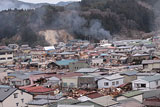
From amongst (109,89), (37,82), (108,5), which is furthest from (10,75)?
(108,5)

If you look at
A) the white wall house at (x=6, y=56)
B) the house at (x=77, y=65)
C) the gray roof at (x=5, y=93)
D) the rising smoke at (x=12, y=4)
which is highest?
the rising smoke at (x=12, y=4)

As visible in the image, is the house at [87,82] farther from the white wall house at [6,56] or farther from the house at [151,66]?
the white wall house at [6,56]

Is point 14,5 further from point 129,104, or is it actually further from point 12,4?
point 129,104

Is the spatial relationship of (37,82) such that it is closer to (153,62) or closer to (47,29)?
(153,62)

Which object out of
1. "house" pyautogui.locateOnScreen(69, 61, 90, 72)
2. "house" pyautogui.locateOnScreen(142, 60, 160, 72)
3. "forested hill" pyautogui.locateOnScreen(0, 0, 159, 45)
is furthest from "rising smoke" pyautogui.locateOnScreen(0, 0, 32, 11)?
"house" pyautogui.locateOnScreen(142, 60, 160, 72)

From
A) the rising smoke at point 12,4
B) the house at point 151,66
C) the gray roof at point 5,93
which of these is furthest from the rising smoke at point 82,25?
the rising smoke at point 12,4
